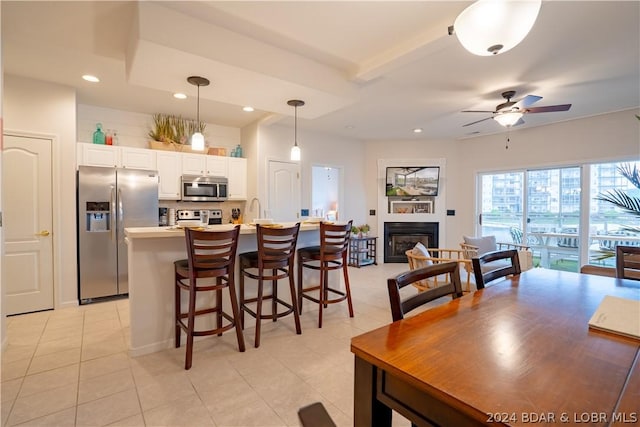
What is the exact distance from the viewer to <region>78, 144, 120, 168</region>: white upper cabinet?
12.0 feet

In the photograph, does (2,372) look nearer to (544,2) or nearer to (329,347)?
(329,347)

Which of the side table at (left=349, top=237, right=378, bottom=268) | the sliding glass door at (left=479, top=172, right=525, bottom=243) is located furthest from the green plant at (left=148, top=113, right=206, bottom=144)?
the sliding glass door at (left=479, top=172, right=525, bottom=243)

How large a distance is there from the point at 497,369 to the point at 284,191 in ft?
14.8

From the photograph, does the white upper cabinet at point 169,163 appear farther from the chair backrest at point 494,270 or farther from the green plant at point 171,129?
the chair backrest at point 494,270

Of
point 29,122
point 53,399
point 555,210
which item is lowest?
point 53,399

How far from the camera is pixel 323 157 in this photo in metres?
5.71

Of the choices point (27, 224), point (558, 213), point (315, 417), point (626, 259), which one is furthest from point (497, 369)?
point (558, 213)

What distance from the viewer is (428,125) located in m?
5.18

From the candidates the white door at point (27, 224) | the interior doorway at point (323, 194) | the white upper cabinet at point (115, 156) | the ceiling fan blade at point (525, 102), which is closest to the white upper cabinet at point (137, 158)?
the white upper cabinet at point (115, 156)

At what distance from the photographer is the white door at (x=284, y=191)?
493 centimetres

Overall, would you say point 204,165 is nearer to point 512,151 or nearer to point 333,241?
point 333,241

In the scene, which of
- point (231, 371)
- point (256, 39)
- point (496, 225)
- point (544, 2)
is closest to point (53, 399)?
point (231, 371)

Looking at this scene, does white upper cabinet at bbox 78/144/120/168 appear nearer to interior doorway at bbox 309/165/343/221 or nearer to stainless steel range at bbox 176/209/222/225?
stainless steel range at bbox 176/209/222/225

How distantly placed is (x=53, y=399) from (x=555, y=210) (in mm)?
6625
